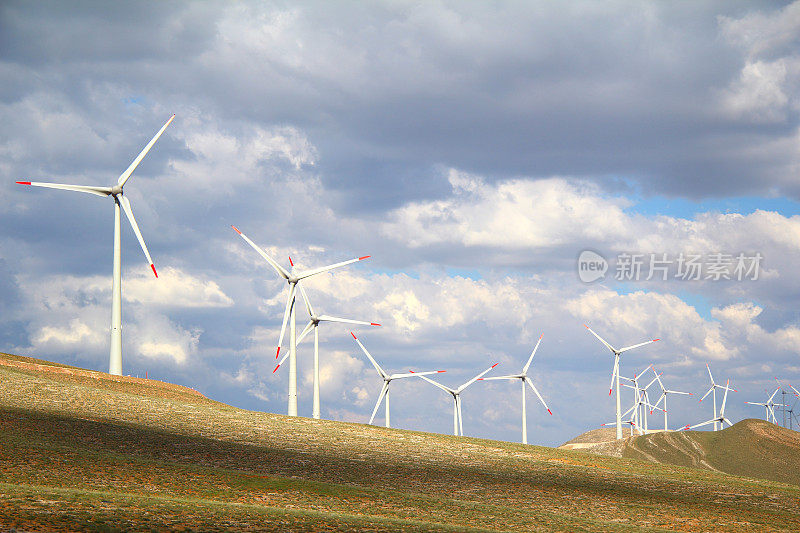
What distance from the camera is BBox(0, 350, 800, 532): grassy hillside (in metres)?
32.6

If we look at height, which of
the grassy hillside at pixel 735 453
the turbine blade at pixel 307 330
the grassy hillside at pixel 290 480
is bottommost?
the grassy hillside at pixel 735 453

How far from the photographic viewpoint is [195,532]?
28.0m

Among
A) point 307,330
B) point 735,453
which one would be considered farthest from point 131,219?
point 735,453

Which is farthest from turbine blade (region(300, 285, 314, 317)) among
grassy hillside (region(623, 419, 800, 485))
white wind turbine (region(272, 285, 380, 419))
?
grassy hillside (region(623, 419, 800, 485))

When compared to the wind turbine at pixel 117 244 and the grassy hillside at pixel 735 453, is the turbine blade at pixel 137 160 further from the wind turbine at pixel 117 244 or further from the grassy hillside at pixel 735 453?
the grassy hillside at pixel 735 453

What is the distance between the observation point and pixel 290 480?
4534 centimetres

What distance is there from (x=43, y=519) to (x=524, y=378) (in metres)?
149

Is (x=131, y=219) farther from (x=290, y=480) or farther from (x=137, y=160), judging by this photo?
(x=290, y=480)

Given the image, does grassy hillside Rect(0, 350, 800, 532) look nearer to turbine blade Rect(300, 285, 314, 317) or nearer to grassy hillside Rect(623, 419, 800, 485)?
turbine blade Rect(300, 285, 314, 317)

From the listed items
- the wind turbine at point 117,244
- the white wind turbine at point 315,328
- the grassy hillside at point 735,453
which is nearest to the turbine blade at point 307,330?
the white wind turbine at point 315,328

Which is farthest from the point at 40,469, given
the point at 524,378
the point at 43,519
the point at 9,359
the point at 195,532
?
the point at 524,378

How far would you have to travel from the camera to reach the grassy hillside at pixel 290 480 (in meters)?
32.6

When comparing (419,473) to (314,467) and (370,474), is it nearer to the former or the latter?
(370,474)

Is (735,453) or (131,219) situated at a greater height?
(131,219)
